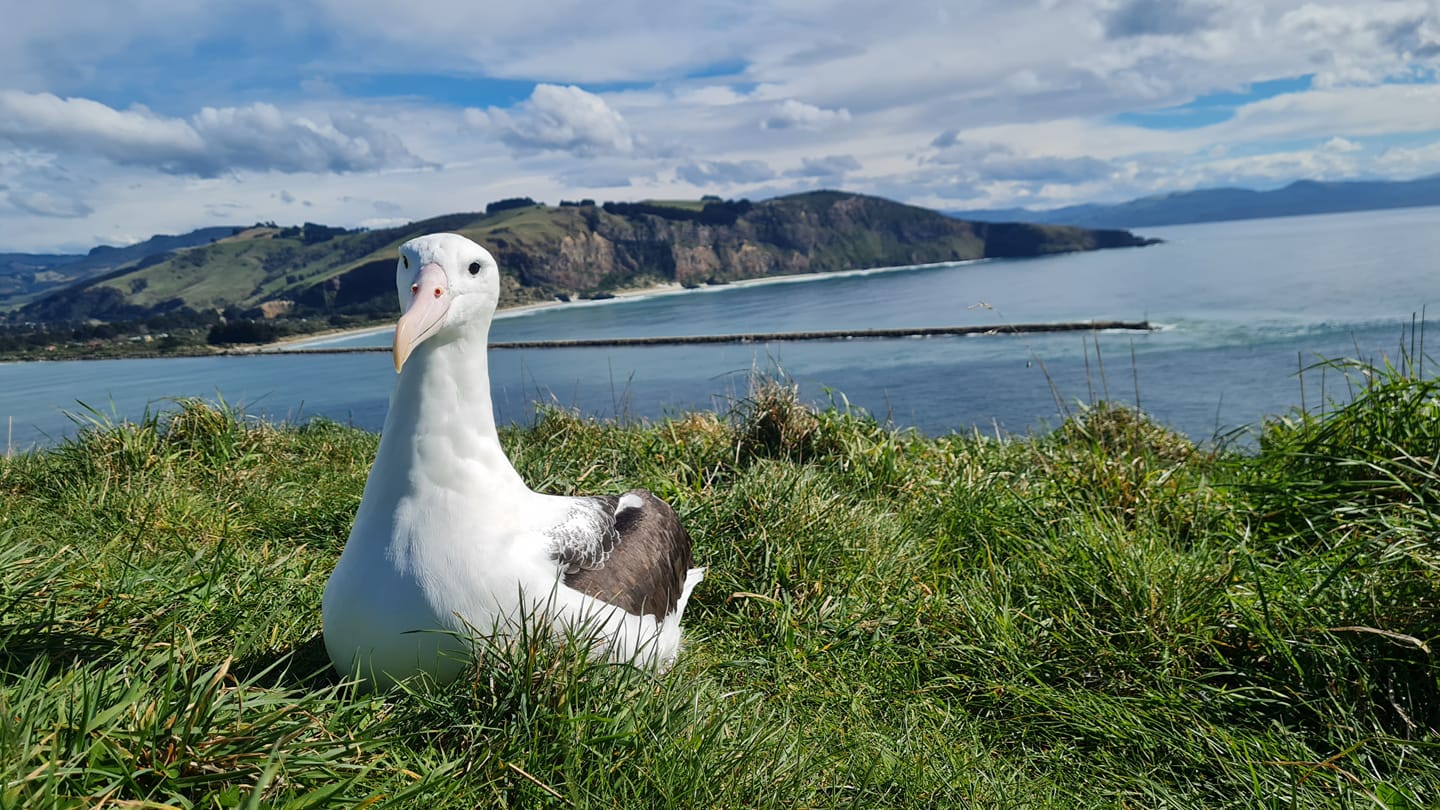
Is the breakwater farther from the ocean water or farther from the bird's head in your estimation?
the bird's head

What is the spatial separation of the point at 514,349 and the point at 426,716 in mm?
59762

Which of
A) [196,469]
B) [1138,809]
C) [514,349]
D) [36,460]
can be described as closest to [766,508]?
[1138,809]

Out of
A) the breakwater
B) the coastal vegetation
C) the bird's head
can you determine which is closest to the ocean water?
the breakwater

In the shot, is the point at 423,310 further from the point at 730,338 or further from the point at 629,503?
the point at 730,338

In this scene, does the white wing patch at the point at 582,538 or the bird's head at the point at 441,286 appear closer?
the bird's head at the point at 441,286

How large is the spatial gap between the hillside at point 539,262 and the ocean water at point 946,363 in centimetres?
4040

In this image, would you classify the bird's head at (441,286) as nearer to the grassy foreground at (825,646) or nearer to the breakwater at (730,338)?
the grassy foreground at (825,646)

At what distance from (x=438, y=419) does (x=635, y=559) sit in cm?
118

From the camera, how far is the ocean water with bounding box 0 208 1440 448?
19.0 metres

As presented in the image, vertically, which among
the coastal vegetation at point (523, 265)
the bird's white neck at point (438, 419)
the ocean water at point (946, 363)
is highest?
the coastal vegetation at point (523, 265)

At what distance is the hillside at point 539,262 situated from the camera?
13200 cm

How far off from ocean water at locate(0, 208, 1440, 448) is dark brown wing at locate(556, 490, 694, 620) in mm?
2639

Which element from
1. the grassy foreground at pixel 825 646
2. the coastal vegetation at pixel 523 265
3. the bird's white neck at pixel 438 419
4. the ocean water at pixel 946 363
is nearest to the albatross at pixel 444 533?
the bird's white neck at pixel 438 419

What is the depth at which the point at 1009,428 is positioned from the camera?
824 inches
